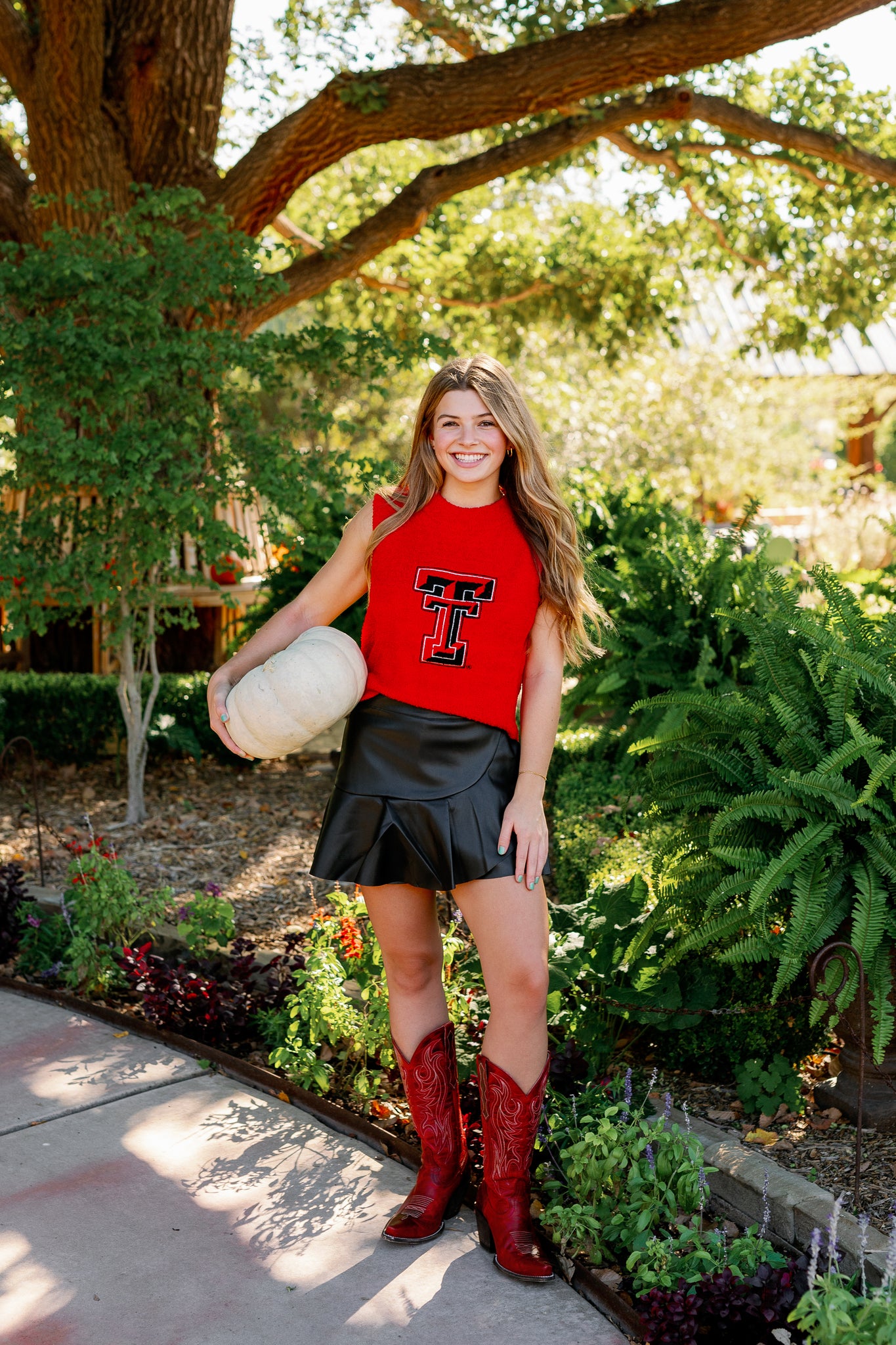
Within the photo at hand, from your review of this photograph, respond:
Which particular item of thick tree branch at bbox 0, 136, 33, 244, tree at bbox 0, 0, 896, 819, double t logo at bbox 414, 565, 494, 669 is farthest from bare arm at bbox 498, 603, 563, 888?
thick tree branch at bbox 0, 136, 33, 244

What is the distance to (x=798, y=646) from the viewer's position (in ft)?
11.0

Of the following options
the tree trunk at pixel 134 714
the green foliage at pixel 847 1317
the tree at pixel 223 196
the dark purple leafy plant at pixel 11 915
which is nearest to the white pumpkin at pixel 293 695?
the green foliage at pixel 847 1317

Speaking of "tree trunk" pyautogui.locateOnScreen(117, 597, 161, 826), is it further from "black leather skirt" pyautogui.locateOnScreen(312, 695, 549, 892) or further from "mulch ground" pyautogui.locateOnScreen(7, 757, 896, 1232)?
"black leather skirt" pyautogui.locateOnScreen(312, 695, 549, 892)

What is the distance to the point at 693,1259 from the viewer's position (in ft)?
8.06

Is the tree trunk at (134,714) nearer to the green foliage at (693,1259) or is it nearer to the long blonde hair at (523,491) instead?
the long blonde hair at (523,491)

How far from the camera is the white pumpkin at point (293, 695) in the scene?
2.50 meters

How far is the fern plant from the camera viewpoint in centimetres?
289

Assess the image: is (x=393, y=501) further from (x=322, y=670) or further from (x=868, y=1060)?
(x=868, y=1060)

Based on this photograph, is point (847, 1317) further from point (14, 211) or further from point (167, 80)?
point (14, 211)

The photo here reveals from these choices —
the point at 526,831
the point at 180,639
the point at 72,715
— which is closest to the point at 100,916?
the point at 526,831

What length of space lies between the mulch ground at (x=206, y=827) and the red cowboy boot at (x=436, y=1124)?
1.96 m

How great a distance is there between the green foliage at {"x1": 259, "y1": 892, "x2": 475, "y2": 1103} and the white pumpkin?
113cm

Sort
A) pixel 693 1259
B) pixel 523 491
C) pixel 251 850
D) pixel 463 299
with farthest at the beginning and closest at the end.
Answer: pixel 463 299 < pixel 251 850 < pixel 523 491 < pixel 693 1259

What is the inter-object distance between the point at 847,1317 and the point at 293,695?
155 centimetres
